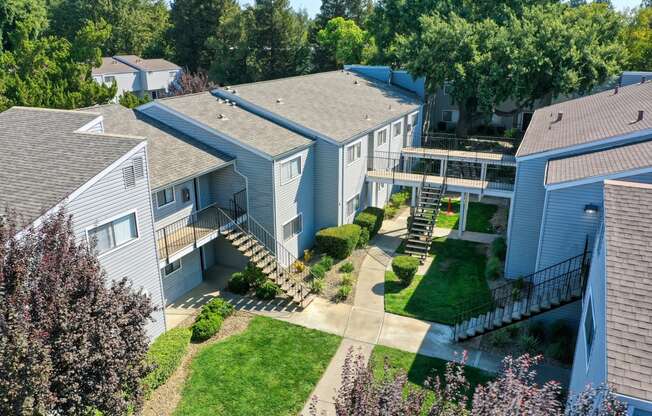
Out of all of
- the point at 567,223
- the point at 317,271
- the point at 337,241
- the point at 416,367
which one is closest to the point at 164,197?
the point at 317,271

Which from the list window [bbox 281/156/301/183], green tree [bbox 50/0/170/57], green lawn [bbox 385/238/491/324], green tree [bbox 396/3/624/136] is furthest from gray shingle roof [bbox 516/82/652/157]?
green tree [bbox 50/0/170/57]

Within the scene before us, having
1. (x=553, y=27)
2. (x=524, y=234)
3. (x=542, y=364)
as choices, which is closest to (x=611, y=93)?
(x=553, y=27)

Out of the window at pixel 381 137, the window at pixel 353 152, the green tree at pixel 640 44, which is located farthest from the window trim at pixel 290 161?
the green tree at pixel 640 44

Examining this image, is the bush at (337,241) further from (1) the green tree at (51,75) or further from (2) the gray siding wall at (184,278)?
(1) the green tree at (51,75)

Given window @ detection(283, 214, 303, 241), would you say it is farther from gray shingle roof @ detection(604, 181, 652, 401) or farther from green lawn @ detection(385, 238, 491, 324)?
gray shingle roof @ detection(604, 181, 652, 401)

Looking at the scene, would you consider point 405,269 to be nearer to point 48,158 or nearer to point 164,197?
point 164,197

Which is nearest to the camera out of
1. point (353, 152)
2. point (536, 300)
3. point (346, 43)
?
point (536, 300)

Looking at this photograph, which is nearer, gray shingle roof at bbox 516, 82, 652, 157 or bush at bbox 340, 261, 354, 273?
gray shingle roof at bbox 516, 82, 652, 157
